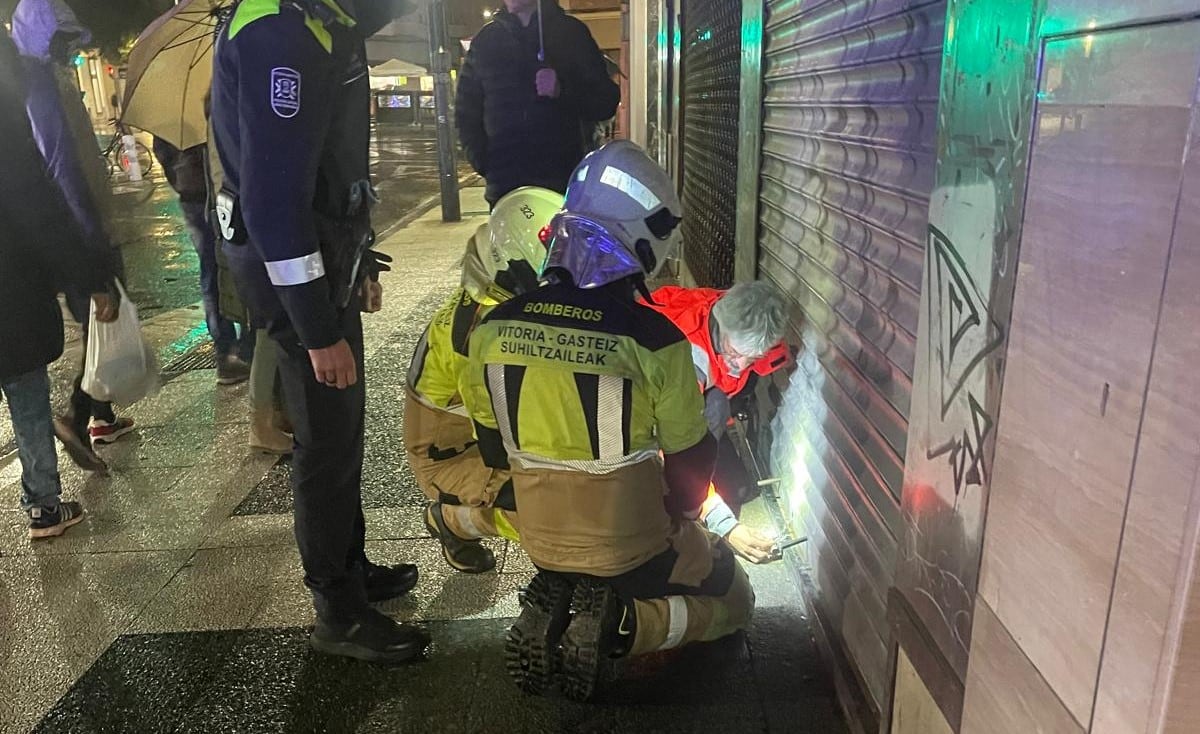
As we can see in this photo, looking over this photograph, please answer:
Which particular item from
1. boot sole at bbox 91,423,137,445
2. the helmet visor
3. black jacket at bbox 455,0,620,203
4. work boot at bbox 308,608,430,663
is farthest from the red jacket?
boot sole at bbox 91,423,137,445

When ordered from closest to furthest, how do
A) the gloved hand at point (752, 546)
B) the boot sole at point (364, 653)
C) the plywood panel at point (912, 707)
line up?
the plywood panel at point (912, 707), the boot sole at point (364, 653), the gloved hand at point (752, 546)

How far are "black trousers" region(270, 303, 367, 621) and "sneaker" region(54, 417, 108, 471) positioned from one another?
6.66 feet

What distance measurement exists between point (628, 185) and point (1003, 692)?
157cm

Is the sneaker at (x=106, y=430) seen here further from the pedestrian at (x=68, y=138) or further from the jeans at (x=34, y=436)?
the jeans at (x=34, y=436)

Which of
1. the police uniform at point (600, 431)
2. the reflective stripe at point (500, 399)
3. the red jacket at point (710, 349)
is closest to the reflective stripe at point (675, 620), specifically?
the police uniform at point (600, 431)

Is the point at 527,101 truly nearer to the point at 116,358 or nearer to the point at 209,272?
the point at 209,272

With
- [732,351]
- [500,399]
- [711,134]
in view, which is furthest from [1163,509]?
[711,134]

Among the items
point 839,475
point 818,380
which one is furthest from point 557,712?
point 818,380

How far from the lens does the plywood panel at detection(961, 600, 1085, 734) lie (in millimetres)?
1303

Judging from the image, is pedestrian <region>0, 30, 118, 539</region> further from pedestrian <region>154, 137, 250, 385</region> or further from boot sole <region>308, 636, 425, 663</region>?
boot sole <region>308, 636, 425, 663</region>

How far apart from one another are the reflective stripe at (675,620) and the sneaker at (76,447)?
3062 mm

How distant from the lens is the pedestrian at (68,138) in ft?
12.5

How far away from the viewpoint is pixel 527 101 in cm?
473

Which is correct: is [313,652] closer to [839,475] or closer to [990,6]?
[839,475]
